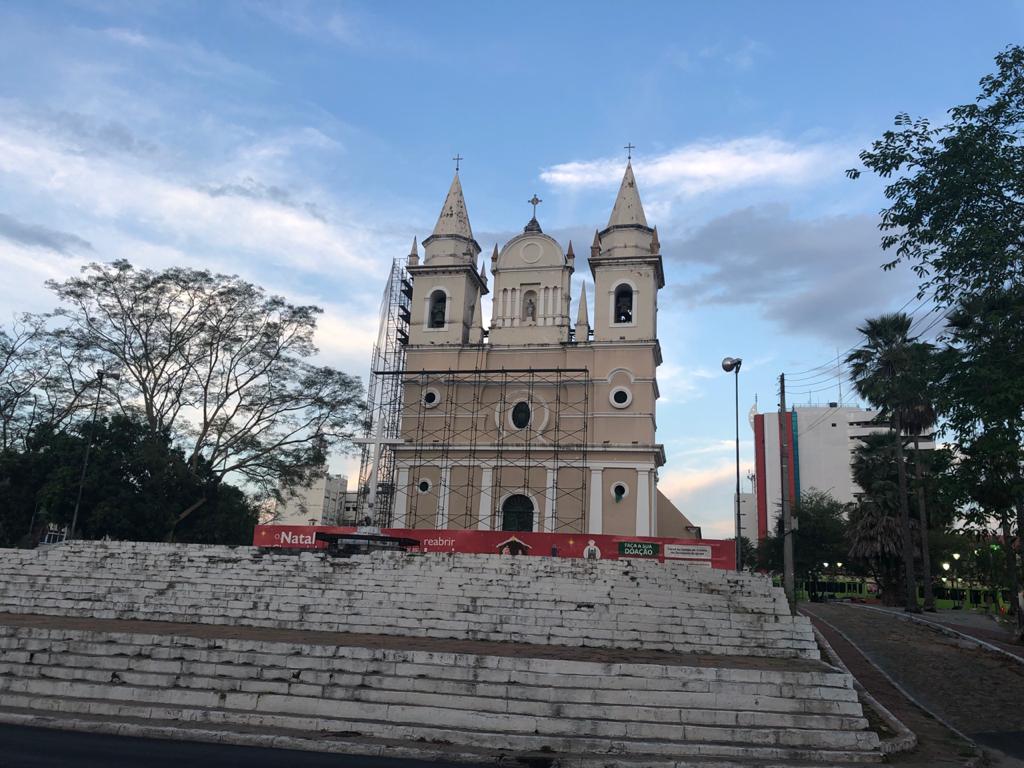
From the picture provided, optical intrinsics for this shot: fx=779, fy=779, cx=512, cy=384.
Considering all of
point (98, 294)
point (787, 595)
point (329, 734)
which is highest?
point (98, 294)

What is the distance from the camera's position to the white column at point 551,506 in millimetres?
30828

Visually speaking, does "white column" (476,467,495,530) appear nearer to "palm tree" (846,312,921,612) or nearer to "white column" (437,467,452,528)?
"white column" (437,467,452,528)

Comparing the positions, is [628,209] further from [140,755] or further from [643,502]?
[140,755]

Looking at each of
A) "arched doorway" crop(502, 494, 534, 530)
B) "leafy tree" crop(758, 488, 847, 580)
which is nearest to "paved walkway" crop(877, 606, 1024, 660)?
"leafy tree" crop(758, 488, 847, 580)

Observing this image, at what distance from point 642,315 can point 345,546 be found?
54.9ft

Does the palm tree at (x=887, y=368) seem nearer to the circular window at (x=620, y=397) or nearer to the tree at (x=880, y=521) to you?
the tree at (x=880, y=521)

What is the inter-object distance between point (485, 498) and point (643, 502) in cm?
635

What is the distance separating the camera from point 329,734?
8.44 meters

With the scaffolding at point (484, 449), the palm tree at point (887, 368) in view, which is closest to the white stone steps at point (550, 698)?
the palm tree at point (887, 368)

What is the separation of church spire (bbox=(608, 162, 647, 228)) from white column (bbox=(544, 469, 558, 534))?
11279 millimetres

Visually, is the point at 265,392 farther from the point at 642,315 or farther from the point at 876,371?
the point at 876,371

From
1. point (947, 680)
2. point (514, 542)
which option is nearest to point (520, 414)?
point (514, 542)

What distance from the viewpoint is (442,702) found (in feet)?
30.3

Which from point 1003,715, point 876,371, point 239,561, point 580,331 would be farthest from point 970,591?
point 239,561
